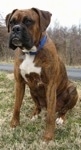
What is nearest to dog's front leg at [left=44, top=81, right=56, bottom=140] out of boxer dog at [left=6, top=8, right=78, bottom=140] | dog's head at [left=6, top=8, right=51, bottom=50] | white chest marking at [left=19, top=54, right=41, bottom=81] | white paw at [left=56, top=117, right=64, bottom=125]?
boxer dog at [left=6, top=8, right=78, bottom=140]

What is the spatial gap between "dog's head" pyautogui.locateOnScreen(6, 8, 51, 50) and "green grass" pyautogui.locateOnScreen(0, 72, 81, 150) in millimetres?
1265

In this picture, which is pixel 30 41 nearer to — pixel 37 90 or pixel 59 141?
pixel 37 90

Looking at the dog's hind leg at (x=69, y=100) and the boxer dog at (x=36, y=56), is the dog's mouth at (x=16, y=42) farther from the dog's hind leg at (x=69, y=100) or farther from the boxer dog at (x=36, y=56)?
the dog's hind leg at (x=69, y=100)

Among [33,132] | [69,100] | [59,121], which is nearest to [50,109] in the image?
[33,132]

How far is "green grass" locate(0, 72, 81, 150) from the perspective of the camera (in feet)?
14.1

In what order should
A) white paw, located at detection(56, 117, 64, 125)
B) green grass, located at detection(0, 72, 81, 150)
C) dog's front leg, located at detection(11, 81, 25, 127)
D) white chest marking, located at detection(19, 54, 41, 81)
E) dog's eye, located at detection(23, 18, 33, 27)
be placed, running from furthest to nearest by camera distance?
white paw, located at detection(56, 117, 64, 125) → dog's front leg, located at detection(11, 81, 25, 127) → white chest marking, located at detection(19, 54, 41, 81) → dog's eye, located at detection(23, 18, 33, 27) → green grass, located at detection(0, 72, 81, 150)

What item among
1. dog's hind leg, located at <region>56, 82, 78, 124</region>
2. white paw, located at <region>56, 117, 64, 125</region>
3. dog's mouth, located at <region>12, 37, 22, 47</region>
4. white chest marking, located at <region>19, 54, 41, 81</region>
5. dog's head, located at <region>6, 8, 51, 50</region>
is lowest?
white paw, located at <region>56, 117, 64, 125</region>

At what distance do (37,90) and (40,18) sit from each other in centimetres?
113

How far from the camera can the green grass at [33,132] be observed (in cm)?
431

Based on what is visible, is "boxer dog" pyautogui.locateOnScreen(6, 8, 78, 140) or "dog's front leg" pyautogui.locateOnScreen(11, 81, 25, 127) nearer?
"boxer dog" pyautogui.locateOnScreen(6, 8, 78, 140)

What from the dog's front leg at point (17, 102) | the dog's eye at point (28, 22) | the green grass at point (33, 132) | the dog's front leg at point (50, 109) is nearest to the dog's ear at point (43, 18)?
the dog's eye at point (28, 22)

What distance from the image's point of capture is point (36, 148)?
4.25 meters

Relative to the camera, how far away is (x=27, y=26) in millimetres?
4438

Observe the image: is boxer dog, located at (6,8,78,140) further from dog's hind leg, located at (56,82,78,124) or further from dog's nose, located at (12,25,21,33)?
dog's hind leg, located at (56,82,78,124)
